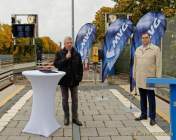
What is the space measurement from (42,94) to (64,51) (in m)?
1.20

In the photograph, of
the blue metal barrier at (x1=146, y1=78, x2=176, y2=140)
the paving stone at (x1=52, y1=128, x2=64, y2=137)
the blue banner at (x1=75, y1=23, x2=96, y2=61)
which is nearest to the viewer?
the blue metal barrier at (x1=146, y1=78, x2=176, y2=140)

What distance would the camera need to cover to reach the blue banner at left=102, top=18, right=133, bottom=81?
15.8 m

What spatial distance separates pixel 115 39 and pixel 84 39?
179 inches

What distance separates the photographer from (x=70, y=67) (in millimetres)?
8867

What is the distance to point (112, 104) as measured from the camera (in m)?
12.6

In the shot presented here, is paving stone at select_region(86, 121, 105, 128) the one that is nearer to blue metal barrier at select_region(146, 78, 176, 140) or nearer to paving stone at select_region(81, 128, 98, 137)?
paving stone at select_region(81, 128, 98, 137)

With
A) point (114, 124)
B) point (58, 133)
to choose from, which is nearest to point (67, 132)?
point (58, 133)

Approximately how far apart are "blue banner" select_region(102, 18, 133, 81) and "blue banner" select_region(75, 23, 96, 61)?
160 inches

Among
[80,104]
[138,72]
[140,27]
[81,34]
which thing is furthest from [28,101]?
[81,34]

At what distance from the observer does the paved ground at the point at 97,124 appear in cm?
800

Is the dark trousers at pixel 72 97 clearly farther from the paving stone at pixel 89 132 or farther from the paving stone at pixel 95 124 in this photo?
the paving stone at pixel 89 132

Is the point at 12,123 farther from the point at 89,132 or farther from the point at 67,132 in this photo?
the point at 89,132

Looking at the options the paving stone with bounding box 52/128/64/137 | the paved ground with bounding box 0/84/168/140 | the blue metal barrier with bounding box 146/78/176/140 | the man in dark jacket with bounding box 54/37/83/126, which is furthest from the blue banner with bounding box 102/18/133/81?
the blue metal barrier with bounding box 146/78/176/140

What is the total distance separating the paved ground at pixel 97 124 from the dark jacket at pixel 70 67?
89cm
